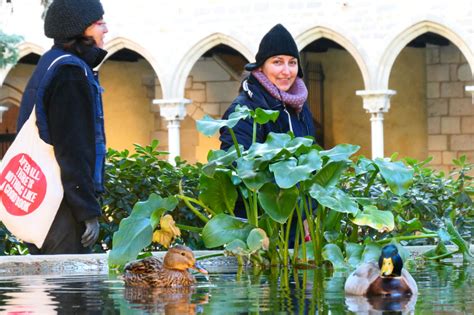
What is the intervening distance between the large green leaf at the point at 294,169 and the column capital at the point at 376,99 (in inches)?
570

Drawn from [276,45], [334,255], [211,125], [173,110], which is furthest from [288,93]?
[173,110]

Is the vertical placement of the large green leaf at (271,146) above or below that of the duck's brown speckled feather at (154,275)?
above

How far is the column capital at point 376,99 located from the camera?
18375 mm

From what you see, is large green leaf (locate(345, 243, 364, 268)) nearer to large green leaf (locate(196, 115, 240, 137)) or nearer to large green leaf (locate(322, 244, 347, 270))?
large green leaf (locate(322, 244, 347, 270))

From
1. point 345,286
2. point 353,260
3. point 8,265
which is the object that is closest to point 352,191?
point 353,260

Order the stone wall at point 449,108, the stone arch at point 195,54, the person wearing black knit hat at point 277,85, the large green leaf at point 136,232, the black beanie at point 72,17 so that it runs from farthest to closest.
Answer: the stone wall at point 449,108
the stone arch at point 195,54
the person wearing black knit hat at point 277,85
the black beanie at point 72,17
the large green leaf at point 136,232

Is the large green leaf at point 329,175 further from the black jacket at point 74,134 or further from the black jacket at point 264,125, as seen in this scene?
the black jacket at point 74,134

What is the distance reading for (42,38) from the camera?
65.1 ft

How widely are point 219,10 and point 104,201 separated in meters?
14.0

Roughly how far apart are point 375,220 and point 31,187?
1.07 m

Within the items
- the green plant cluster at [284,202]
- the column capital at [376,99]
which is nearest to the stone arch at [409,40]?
the column capital at [376,99]

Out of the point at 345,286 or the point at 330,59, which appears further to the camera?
the point at 330,59

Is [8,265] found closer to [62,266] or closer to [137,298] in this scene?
[62,266]

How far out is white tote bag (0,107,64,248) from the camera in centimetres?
419
